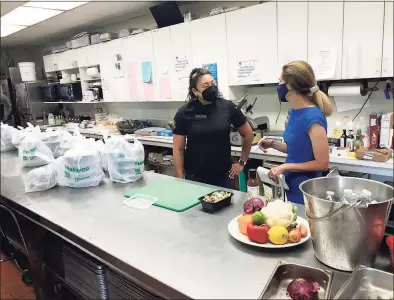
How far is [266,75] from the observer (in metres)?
2.94

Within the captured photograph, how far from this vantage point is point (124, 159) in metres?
1.68

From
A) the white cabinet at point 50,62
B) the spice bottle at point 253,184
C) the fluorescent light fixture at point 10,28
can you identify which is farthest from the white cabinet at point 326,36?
the white cabinet at point 50,62

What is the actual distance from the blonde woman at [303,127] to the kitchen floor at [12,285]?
5.59 ft

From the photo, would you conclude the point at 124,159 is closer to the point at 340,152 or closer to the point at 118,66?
the point at 340,152

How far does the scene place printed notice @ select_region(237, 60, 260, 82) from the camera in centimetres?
300

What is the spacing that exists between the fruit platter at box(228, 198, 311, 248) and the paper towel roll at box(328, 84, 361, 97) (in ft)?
5.87

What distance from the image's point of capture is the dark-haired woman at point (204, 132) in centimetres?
201

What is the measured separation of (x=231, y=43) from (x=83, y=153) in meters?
2.07

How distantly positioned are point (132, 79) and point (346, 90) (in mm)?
2722

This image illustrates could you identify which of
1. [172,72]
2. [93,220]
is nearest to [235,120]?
[93,220]

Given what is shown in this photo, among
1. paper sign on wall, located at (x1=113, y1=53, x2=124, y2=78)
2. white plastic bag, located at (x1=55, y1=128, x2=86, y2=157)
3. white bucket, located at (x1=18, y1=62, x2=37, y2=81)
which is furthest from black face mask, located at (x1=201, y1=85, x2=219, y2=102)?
paper sign on wall, located at (x1=113, y1=53, x2=124, y2=78)

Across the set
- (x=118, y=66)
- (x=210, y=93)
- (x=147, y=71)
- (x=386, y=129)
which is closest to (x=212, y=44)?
(x=147, y=71)

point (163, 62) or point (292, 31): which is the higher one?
point (292, 31)

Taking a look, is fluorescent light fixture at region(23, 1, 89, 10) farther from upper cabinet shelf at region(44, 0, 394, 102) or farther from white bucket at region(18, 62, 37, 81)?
upper cabinet shelf at region(44, 0, 394, 102)
